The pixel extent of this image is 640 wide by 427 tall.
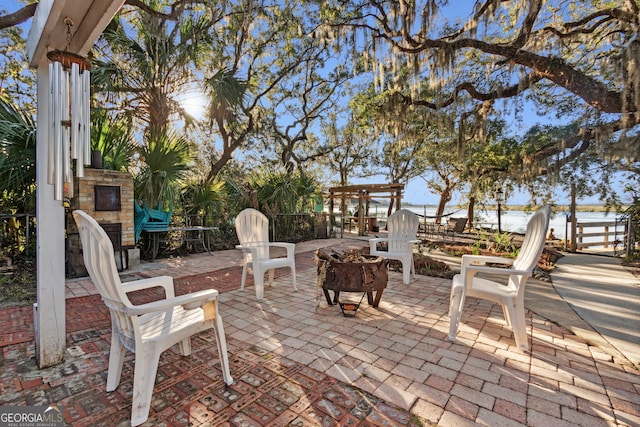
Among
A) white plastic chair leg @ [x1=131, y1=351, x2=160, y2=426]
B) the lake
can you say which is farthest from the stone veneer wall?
the lake

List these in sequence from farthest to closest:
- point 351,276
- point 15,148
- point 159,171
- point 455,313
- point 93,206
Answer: point 159,171 → point 93,206 → point 15,148 → point 351,276 → point 455,313

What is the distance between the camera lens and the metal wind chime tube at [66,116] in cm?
170

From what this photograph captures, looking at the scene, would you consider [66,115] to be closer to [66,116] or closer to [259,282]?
[66,116]

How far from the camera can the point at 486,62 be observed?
7.53 metres

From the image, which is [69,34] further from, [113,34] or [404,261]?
[113,34]

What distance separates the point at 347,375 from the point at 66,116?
2355mm

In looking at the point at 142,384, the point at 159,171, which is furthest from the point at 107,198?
the point at 142,384

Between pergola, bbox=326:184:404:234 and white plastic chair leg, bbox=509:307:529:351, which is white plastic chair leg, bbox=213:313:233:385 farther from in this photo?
pergola, bbox=326:184:404:234

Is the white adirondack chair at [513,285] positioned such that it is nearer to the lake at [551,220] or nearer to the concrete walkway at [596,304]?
the concrete walkway at [596,304]

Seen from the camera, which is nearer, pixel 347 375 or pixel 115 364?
pixel 115 364

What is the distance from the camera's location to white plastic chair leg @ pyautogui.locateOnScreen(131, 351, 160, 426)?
1.48 m

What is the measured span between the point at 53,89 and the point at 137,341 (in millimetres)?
1526

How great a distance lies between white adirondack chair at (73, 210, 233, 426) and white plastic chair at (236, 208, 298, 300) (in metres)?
1.61

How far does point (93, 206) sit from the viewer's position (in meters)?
4.34
